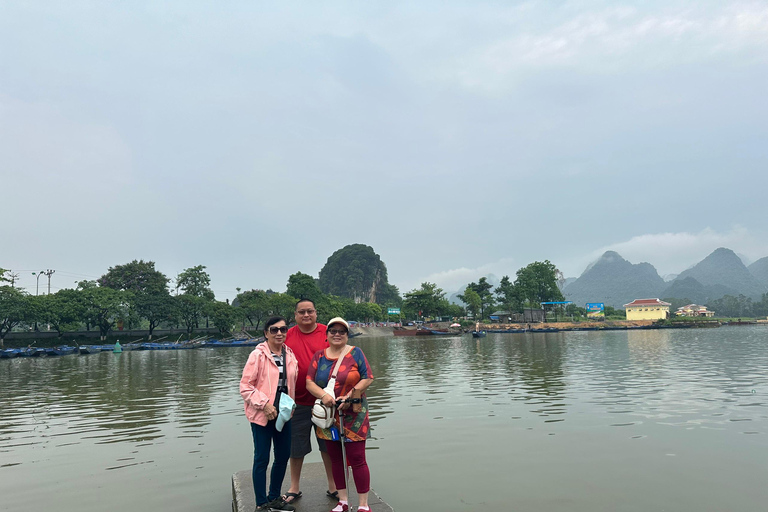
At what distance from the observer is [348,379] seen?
421cm

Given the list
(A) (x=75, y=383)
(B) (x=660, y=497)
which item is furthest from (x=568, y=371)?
(A) (x=75, y=383)

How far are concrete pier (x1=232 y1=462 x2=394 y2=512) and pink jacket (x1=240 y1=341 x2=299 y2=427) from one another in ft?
3.21

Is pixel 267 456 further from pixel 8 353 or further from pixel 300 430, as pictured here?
pixel 8 353

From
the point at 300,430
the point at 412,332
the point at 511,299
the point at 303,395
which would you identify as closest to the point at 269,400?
the point at 303,395

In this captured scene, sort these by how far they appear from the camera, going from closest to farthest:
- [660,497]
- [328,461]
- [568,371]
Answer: [328,461] → [660,497] → [568,371]

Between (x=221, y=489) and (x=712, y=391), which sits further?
(x=712, y=391)

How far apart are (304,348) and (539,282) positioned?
109 meters

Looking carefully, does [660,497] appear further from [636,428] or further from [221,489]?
[221,489]

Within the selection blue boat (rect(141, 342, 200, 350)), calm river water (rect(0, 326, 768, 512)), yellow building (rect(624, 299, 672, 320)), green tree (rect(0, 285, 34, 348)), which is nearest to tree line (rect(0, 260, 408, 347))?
green tree (rect(0, 285, 34, 348))

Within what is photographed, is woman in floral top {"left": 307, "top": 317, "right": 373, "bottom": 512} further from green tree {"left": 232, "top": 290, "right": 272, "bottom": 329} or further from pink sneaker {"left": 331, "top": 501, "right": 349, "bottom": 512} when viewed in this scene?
green tree {"left": 232, "top": 290, "right": 272, "bottom": 329}

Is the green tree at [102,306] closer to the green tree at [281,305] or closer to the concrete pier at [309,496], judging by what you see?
the green tree at [281,305]

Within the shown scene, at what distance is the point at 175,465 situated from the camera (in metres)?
6.88

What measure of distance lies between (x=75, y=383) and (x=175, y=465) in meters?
14.9

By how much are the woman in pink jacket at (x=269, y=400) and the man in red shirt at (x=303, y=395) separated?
9 centimetres
